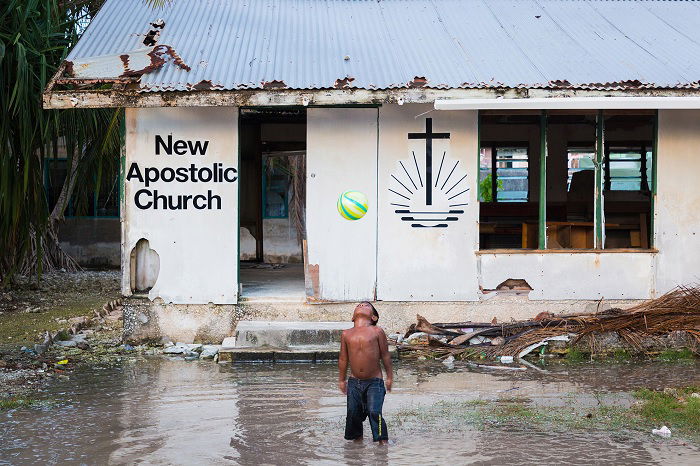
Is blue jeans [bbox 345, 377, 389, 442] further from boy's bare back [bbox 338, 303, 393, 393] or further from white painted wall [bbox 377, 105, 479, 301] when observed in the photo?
white painted wall [bbox 377, 105, 479, 301]

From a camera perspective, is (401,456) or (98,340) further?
(98,340)

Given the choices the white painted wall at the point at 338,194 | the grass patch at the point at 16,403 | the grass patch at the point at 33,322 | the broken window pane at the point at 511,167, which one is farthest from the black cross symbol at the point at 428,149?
the broken window pane at the point at 511,167

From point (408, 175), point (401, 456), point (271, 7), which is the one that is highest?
point (271, 7)

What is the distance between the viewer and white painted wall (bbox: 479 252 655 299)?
11992mm

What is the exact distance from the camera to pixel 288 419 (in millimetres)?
8219

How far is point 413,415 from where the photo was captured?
8.31 m

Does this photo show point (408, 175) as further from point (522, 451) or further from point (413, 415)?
point (522, 451)

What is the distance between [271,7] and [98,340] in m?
5.44

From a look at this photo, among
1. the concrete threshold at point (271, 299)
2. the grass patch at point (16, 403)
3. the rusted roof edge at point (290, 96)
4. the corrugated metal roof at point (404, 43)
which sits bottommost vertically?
the grass patch at point (16, 403)

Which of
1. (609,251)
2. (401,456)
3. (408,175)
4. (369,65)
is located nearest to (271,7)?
(369,65)

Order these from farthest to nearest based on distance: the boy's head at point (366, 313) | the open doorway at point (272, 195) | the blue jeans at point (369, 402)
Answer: the open doorway at point (272, 195), the boy's head at point (366, 313), the blue jeans at point (369, 402)

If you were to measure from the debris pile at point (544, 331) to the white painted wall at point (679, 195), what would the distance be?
0.77 meters

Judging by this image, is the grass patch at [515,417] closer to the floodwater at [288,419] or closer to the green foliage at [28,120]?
the floodwater at [288,419]

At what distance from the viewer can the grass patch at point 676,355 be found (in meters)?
11.2
